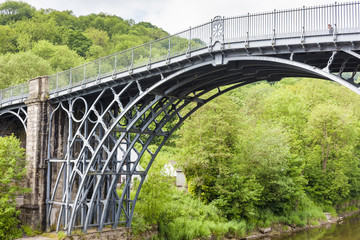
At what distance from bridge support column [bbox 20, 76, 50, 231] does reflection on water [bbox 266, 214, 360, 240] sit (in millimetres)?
16695

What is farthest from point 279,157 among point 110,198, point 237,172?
point 110,198

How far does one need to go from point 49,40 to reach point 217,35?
60.3 meters

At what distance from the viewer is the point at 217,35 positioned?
15797mm

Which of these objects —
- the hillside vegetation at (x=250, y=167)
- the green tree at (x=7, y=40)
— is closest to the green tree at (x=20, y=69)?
the hillside vegetation at (x=250, y=167)

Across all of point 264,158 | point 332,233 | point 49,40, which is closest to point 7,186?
point 264,158

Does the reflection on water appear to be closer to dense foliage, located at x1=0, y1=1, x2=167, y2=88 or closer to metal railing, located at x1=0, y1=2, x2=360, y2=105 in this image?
metal railing, located at x1=0, y1=2, x2=360, y2=105

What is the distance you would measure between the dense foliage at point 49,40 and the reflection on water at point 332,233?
29.9 metres

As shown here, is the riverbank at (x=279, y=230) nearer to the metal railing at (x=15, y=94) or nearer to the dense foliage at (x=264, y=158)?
the dense foliage at (x=264, y=158)

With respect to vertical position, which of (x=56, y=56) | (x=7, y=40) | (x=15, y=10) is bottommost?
(x=56, y=56)

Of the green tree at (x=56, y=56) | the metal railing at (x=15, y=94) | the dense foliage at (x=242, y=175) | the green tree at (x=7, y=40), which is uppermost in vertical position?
the green tree at (x=7, y=40)

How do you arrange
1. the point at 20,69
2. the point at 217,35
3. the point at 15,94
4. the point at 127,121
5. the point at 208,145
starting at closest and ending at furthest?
the point at 217,35 < the point at 127,121 < the point at 15,94 < the point at 208,145 < the point at 20,69

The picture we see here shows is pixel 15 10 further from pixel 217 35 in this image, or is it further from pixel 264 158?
pixel 217 35

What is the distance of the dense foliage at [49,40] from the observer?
149 ft

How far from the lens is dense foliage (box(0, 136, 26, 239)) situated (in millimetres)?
20469
